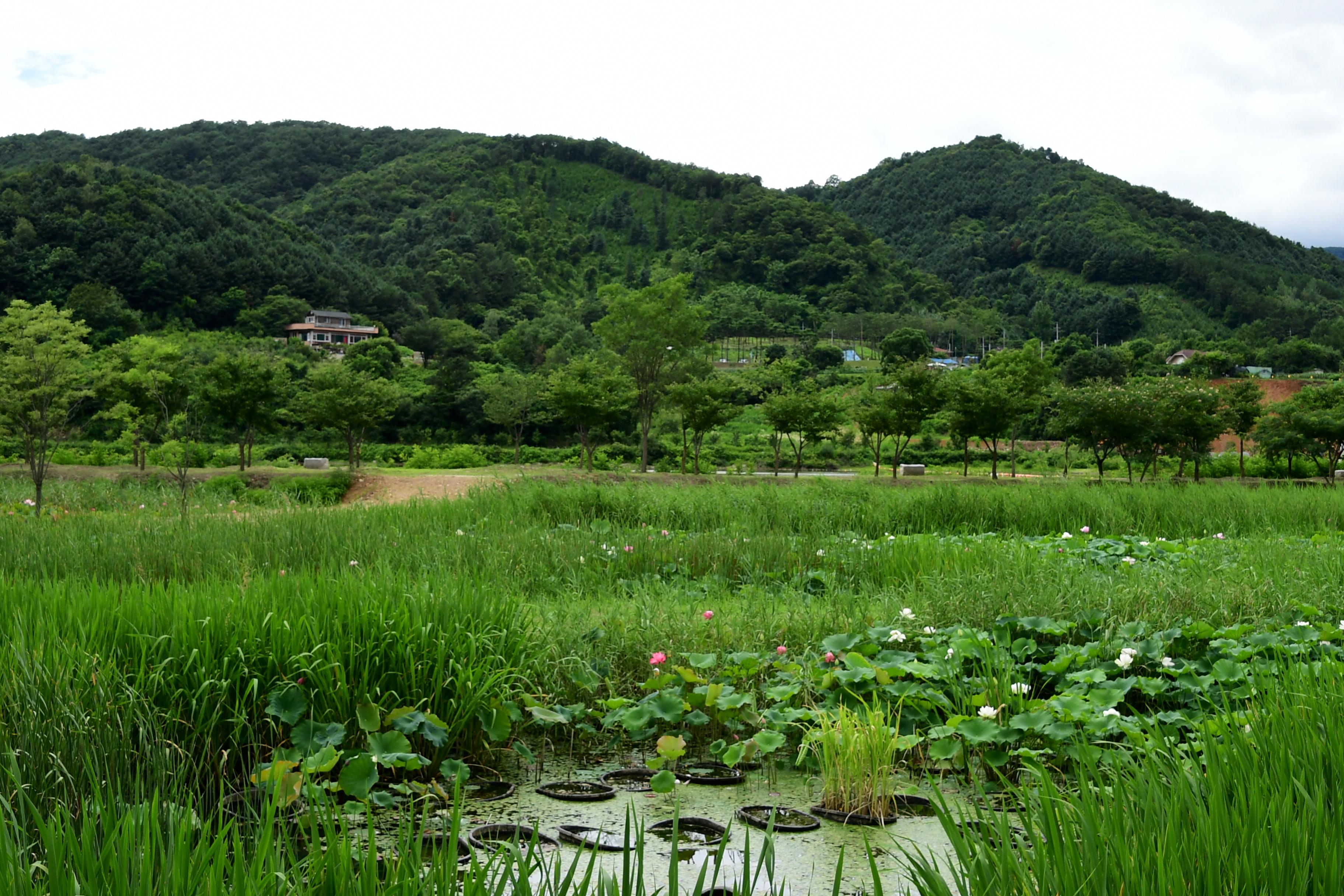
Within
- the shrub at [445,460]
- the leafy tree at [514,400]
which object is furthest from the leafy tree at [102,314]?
the shrub at [445,460]

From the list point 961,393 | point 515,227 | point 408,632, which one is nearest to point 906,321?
point 515,227

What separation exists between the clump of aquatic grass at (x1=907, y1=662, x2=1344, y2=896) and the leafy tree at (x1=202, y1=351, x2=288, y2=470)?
1104 inches

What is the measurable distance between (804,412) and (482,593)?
84.0ft

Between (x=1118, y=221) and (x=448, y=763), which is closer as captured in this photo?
(x=448, y=763)

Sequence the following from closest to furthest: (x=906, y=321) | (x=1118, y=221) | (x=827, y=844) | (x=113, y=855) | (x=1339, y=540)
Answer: (x=113, y=855) → (x=827, y=844) → (x=1339, y=540) → (x=906, y=321) → (x=1118, y=221)

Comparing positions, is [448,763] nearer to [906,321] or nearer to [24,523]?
[24,523]

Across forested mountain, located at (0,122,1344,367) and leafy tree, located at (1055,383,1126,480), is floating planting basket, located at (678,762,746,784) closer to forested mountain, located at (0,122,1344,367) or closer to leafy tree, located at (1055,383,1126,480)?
leafy tree, located at (1055,383,1126,480)

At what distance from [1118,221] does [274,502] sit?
107 m

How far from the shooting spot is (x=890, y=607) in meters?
4.93

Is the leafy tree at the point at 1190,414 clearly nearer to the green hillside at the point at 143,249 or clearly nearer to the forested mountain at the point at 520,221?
the forested mountain at the point at 520,221

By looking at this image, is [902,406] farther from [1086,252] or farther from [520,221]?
[520,221]

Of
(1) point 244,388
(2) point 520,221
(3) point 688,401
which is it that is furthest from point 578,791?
(2) point 520,221

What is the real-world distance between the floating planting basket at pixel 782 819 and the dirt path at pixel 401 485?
601 inches

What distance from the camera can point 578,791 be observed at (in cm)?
330
